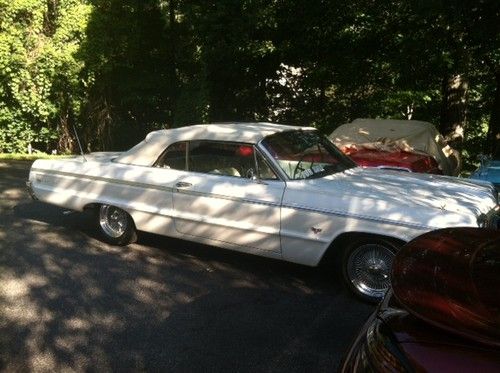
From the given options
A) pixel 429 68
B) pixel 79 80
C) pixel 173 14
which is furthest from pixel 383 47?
pixel 79 80

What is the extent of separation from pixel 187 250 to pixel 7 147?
11.7 metres

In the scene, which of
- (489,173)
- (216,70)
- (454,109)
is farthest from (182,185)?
(216,70)

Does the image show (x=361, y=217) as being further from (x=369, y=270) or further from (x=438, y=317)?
(x=438, y=317)

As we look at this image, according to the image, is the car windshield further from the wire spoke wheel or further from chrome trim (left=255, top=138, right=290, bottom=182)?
the wire spoke wheel

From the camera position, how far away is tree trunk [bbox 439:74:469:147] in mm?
12719

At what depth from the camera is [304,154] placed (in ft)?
17.1

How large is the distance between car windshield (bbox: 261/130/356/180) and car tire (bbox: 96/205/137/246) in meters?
1.94

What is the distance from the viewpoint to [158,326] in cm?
399

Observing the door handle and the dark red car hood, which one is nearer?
the dark red car hood

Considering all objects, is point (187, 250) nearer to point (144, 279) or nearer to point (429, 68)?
point (144, 279)

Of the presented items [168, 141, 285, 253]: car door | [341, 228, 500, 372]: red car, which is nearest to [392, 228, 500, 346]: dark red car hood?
[341, 228, 500, 372]: red car

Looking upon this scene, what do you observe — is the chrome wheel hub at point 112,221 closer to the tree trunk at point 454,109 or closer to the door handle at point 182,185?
the door handle at point 182,185

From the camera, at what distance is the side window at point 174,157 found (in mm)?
5473

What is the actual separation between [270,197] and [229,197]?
0.44 metres
